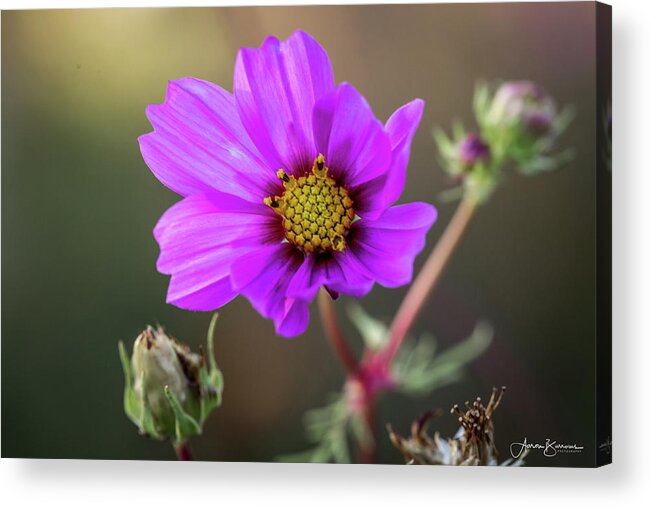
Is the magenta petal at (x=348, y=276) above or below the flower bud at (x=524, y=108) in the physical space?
below

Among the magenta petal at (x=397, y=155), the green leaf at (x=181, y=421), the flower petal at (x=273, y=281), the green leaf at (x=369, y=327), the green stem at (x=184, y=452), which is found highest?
the magenta petal at (x=397, y=155)

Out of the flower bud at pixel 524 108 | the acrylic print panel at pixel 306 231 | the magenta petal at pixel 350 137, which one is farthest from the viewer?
the flower bud at pixel 524 108

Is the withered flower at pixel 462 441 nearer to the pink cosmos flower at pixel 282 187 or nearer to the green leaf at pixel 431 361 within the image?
the green leaf at pixel 431 361

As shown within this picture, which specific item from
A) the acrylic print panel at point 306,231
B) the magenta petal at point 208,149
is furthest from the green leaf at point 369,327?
the magenta petal at point 208,149

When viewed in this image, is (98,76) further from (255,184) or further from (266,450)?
(266,450)

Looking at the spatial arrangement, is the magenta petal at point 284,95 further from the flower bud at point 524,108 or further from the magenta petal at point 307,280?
the flower bud at point 524,108

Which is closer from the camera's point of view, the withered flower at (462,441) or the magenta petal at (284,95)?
the magenta petal at (284,95)

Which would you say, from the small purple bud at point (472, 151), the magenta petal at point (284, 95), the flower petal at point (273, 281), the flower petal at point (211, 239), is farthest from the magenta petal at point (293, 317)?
the small purple bud at point (472, 151)

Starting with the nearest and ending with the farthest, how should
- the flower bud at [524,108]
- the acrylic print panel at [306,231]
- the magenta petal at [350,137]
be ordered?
the magenta petal at [350,137] < the acrylic print panel at [306,231] < the flower bud at [524,108]

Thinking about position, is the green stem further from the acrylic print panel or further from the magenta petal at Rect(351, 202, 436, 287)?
the magenta petal at Rect(351, 202, 436, 287)

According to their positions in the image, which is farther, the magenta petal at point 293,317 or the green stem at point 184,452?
the green stem at point 184,452
